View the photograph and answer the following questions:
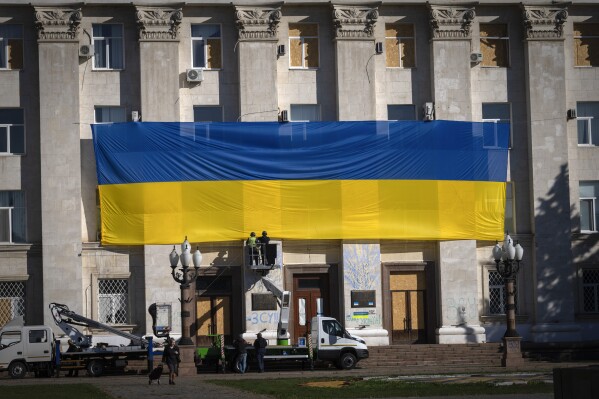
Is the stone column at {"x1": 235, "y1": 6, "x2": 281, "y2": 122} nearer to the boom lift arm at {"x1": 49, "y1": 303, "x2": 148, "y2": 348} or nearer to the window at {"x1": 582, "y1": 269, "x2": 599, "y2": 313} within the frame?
the boom lift arm at {"x1": 49, "y1": 303, "x2": 148, "y2": 348}

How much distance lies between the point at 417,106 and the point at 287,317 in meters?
11.3

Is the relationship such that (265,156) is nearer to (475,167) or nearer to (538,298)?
(475,167)

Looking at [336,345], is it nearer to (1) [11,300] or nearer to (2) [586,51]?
(1) [11,300]

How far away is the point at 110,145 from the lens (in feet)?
176

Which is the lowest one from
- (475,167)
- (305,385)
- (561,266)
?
(305,385)

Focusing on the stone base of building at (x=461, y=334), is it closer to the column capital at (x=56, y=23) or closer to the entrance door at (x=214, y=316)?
the entrance door at (x=214, y=316)

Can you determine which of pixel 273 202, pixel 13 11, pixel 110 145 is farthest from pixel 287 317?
pixel 13 11

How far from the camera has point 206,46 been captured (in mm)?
55500

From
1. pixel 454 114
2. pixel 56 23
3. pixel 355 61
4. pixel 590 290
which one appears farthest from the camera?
pixel 590 290

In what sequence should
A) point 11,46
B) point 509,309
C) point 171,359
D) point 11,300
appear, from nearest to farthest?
1. point 171,359
2. point 509,309
3. point 11,300
4. point 11,46

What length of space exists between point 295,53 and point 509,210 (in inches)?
459

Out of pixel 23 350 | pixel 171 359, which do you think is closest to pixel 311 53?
pixel 23 350

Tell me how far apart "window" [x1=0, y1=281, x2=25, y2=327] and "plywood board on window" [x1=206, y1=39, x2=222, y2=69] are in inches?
482

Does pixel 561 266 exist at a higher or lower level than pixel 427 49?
lower
